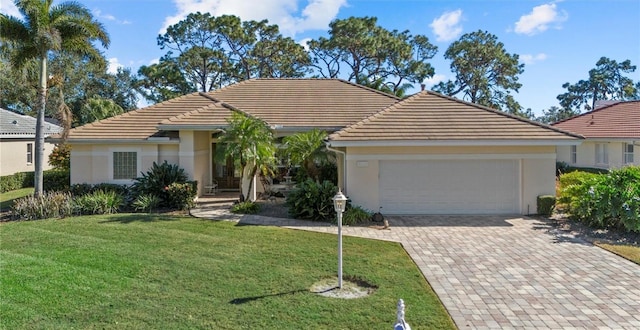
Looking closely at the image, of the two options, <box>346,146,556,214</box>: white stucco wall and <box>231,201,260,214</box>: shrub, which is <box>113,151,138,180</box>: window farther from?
<box>346,146,556,214</box>: white stucco wall

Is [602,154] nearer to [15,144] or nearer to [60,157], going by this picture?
[60,157]

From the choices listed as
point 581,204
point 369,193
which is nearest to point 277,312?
point 369,193

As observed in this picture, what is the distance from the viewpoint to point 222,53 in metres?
39.4

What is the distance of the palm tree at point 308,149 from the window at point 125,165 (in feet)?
21.9

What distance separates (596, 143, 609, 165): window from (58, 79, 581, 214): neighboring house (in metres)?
14.5

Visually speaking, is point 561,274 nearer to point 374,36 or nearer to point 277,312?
point 277,312

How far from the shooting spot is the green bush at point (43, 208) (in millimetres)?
14219

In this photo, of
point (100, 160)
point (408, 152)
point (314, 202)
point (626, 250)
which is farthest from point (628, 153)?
point (100, 160)

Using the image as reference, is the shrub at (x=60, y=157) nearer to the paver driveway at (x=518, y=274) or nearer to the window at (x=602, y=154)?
the paver driveway at (x=518, y=274)

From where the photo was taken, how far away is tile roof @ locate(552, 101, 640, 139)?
955 inches

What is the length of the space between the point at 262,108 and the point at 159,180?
258 inches

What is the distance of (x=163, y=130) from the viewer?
16688mm

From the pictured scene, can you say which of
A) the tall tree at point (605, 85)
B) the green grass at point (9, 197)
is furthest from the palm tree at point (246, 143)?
the tall tree at point (605, 85)

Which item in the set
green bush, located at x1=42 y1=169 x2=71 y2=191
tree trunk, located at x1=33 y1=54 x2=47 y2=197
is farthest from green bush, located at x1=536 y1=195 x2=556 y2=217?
green bush, located at x1=42 y1=169 x2=71 y2=191
